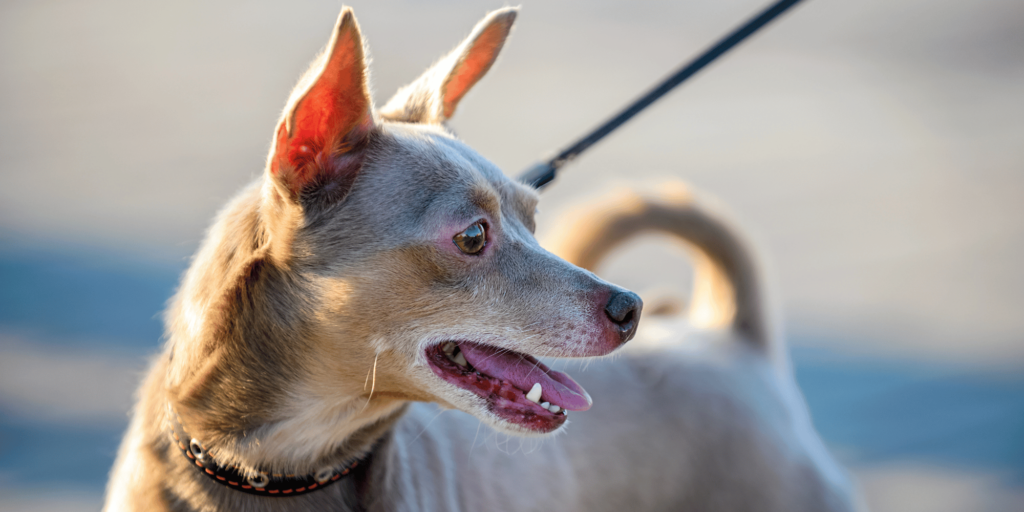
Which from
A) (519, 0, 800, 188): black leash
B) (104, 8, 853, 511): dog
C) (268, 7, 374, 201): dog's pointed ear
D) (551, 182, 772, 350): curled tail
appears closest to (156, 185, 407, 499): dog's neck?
(104, 8, 853, 511): dog

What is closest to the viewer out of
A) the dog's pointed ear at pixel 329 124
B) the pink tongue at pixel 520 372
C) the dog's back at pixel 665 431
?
the dog's pointed ear at pixel 329 124

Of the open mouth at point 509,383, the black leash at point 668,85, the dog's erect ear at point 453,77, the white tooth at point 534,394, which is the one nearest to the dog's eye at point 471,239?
the open mouth at point 509,383

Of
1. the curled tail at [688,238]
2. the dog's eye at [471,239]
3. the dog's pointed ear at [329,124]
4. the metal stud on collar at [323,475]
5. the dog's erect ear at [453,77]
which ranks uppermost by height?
the curled tail at [688,238]

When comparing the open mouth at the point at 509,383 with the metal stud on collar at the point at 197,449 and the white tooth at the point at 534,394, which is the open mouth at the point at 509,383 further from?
the metal stud on collar at the point at 197,449

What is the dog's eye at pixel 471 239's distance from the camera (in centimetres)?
176

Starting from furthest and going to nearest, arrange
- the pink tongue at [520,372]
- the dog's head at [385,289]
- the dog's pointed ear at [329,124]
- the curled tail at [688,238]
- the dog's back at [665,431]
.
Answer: the curled tail at [688,238], the dog's back at [665,431], the pink tongue at [520,372], the dog's head at [385,289], the dog's pointed ear at [329,124]

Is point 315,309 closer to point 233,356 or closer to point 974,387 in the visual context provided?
point 233,356

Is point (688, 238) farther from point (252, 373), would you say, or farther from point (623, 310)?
point (252, 373)

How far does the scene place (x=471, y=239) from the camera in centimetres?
178

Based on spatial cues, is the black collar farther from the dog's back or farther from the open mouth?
the open mouth

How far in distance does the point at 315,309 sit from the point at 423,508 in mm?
570

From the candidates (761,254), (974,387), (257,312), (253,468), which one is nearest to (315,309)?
(257,312)

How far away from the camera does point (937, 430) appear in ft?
16.3

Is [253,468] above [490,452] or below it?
below
